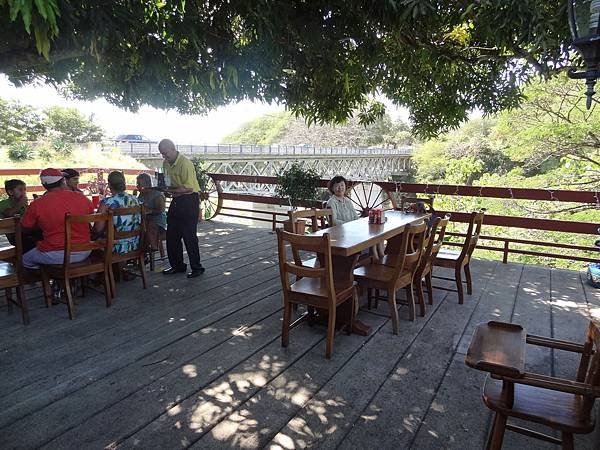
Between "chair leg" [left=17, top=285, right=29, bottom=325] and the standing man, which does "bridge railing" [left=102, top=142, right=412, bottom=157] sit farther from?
"chair leg" [left=17, top=285, right=29, bottom=325]

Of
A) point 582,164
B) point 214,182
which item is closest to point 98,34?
point 214,182

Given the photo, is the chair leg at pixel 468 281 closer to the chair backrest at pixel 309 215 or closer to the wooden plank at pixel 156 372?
the chair backrest at pixel 309 215

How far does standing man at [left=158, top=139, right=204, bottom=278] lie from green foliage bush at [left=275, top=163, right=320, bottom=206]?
2.17 metres

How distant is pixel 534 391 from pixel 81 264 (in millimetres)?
3159

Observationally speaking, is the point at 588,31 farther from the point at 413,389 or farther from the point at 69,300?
the point at 69,300

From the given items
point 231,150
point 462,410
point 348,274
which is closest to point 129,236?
point 348,274

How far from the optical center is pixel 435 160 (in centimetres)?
2208

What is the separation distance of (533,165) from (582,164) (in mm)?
Answer: 996

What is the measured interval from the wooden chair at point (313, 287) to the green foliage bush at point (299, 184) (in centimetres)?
337

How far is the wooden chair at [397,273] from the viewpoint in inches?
110

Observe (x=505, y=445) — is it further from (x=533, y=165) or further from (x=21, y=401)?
(x=533, y=165)

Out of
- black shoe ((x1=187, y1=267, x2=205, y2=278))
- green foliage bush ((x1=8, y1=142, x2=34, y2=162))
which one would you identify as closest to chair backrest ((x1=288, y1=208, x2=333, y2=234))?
black shoe ((x1=187, y1=267, x2=205, y2=278))

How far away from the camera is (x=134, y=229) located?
12.0 ft

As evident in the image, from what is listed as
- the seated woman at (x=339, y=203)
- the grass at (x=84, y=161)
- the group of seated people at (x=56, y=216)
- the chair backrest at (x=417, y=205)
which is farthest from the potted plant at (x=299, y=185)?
the grass at (x=84, y=161)
